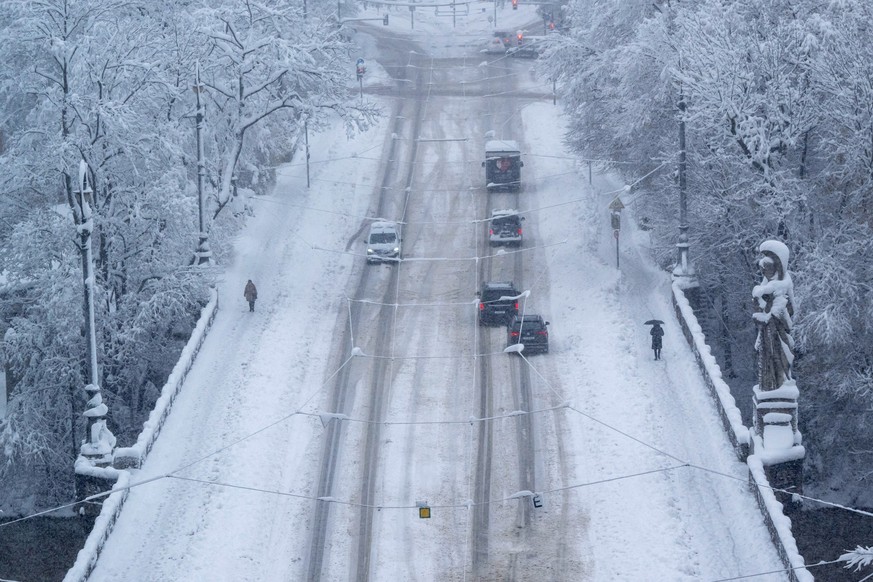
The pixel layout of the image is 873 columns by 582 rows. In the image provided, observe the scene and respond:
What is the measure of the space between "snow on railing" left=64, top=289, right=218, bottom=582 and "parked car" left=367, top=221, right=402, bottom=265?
949cm

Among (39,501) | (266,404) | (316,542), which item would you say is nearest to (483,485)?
(316,542)

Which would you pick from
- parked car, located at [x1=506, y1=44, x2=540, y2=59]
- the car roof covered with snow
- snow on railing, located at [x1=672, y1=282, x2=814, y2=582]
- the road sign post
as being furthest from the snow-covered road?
parked car, located at [x1=506, y1=44, x2=540, y2=59]

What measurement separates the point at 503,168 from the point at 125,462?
28.0 m

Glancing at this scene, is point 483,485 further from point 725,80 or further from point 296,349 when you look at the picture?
point 725,80

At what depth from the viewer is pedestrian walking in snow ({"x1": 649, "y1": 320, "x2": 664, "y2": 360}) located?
38062 mm

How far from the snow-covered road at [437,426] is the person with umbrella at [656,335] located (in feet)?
1.81

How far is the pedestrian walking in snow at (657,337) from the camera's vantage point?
125 ft

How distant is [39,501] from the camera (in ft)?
152

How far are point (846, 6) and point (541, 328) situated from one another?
14929 millimetres

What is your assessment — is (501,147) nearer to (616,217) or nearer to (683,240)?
(616,217)

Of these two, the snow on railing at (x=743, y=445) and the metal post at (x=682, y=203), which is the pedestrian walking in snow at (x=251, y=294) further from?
the metal post at (x=682, y=203)

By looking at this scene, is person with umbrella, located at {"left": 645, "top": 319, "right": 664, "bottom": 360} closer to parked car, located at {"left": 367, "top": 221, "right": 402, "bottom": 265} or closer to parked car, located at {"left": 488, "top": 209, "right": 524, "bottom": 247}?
parked car, located at {"left": 488, "top": 209, "right": 524, "bottom": 247}

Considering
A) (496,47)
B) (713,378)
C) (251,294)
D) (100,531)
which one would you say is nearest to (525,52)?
(496,47)

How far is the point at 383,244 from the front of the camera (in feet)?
162
